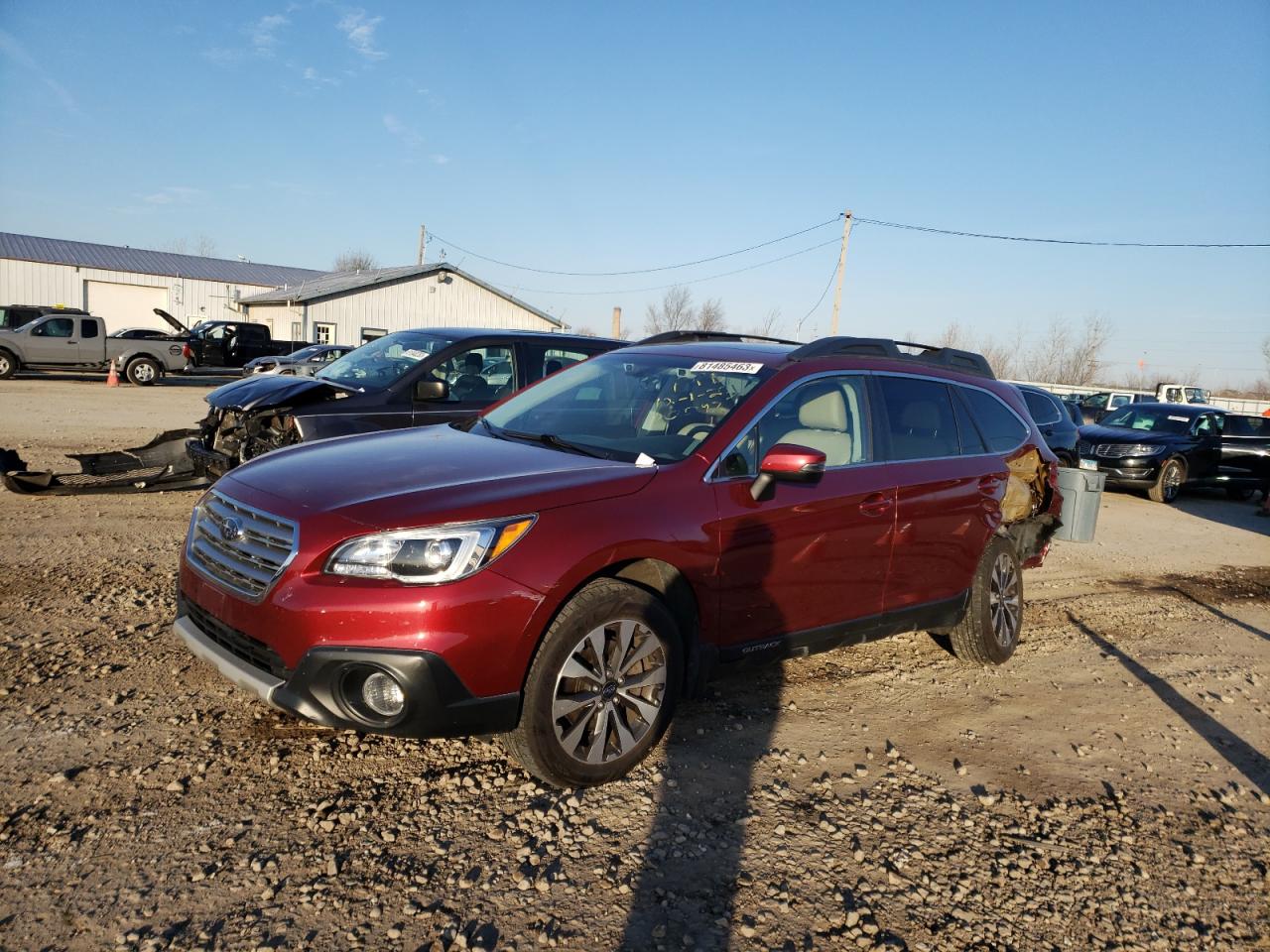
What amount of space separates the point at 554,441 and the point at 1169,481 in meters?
14.0

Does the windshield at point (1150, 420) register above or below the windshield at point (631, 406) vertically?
below

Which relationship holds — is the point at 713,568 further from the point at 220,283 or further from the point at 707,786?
the point at 220,283

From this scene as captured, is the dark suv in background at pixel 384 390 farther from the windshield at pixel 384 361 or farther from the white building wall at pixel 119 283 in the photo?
the white building wall at pixel 119 283

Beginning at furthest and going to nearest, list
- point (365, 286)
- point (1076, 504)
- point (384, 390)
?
point (365, 286) → point (384, 390) → point (1076, 504)

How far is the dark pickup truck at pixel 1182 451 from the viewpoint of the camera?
14.6 meters

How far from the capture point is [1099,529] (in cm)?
1116

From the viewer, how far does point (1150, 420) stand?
15695mm

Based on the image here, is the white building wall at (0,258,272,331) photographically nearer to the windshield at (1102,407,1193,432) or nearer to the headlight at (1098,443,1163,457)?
Answer: the windshield at (1102,407,1193,432)

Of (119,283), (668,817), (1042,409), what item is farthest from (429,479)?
(119,283)

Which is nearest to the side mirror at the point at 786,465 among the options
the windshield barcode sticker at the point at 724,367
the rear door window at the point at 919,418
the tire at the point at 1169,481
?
the windshield barcode sticker at the point at 724,367

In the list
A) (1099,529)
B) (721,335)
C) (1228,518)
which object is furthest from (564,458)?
(1228,518)

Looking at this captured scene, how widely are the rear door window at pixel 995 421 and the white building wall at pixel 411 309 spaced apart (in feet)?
115

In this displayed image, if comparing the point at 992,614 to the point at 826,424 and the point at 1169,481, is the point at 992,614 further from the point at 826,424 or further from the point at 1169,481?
the point at 1169,481

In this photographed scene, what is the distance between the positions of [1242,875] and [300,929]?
3238 mm
